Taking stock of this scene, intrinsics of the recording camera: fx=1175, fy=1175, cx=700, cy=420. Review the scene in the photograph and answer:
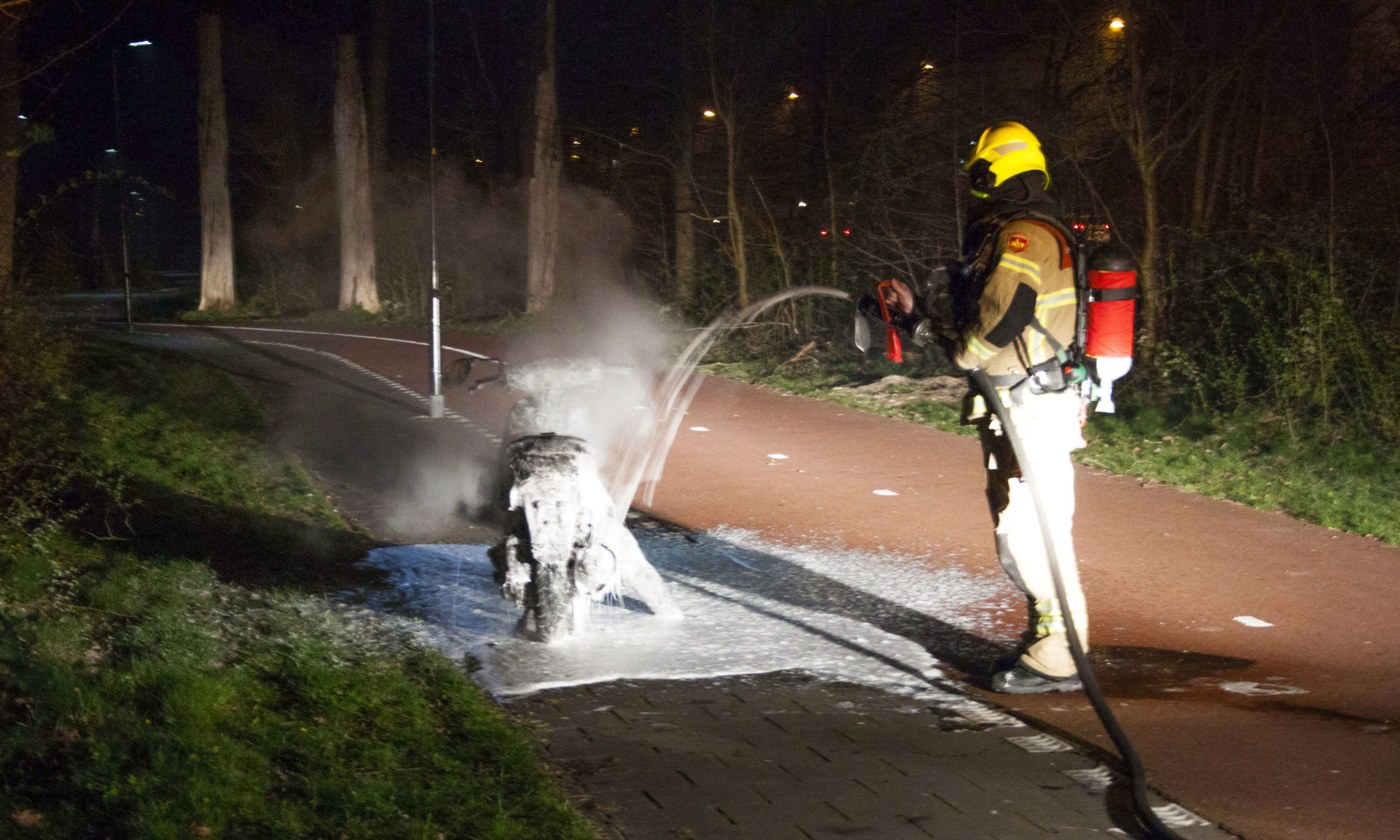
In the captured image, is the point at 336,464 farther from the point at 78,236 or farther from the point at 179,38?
the point at 78,236

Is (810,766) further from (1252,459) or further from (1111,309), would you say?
(1252,459)

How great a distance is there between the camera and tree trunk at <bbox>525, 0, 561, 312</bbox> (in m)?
25.9

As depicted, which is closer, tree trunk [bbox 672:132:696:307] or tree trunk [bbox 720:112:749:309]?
tree trunk [bbox 720:112:749:309]

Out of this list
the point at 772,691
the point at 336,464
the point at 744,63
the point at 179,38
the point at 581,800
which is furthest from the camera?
the point at 179,38

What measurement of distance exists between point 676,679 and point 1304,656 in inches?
116

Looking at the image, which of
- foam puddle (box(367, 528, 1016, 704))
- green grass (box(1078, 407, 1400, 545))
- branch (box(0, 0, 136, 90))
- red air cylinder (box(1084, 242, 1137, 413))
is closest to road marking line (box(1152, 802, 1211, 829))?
foam puddle (box(367, 528, 1016, 704))

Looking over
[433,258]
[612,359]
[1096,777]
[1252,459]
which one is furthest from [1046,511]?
[433,258]

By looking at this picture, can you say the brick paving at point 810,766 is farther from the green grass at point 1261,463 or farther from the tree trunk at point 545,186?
the tree trunk at point 545,186

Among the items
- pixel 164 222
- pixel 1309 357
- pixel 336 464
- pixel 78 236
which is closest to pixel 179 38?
pixel 78 236

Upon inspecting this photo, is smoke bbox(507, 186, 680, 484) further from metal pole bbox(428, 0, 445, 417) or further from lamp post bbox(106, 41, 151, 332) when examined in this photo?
lamp post bbox(106, 41, 151, 332)

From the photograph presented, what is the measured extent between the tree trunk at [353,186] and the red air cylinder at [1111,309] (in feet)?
88.3

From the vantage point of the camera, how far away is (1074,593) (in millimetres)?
4996

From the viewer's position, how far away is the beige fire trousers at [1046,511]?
490 cm

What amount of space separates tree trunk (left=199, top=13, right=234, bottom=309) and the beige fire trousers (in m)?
29.1
